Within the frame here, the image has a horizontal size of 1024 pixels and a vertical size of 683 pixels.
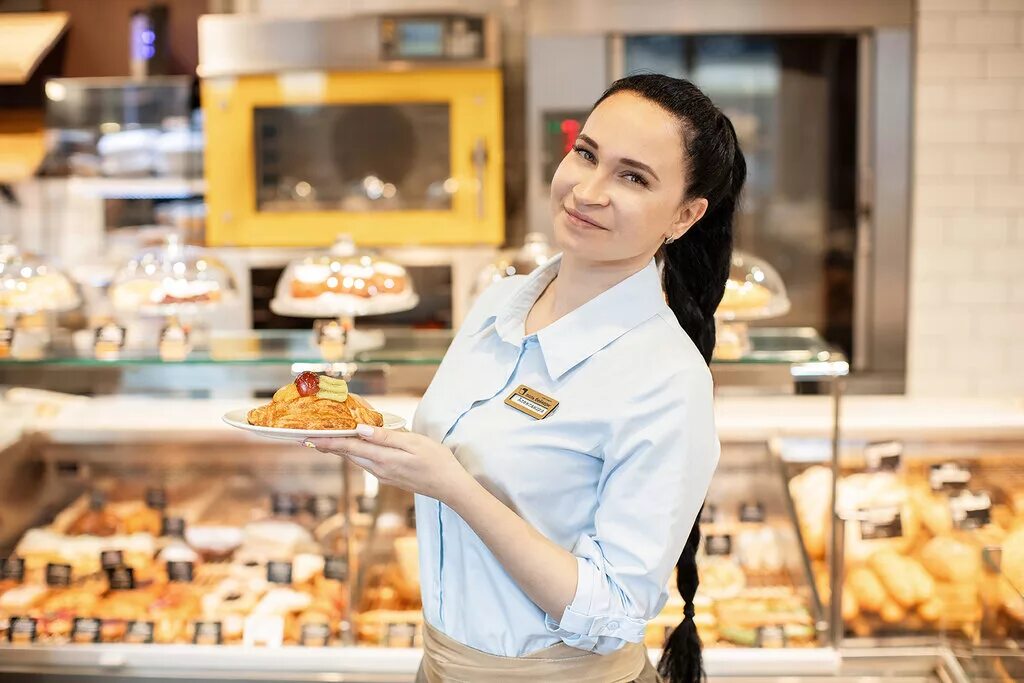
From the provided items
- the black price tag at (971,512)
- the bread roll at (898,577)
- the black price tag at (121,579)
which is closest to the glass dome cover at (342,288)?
the black price tag at (121,579)

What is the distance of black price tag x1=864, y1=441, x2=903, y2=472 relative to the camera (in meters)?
2.40

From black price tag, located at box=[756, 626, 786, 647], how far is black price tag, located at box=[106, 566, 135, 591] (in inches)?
52.3

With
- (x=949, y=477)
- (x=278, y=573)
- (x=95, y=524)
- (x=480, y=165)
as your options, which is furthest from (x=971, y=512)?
(x=480, y=165)

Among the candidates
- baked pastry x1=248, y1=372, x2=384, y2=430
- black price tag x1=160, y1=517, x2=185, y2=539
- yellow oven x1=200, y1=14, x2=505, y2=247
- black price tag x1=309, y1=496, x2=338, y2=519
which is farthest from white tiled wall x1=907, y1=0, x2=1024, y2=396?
baked pastry x1=248, y1=372, x2=384, y2=430

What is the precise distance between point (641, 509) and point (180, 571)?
4.72 ft

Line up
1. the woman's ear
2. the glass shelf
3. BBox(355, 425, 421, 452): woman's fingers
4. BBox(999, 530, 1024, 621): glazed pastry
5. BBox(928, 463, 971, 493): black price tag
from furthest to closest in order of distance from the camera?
BBox(928, 463, 971, 493): black price tag
the glass shelf
BBox(999, 530, 1024, 621): glazed pastry
the woman's ear
BBox(355, 425, 421, 452): woman's fingers

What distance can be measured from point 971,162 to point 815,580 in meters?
2.60

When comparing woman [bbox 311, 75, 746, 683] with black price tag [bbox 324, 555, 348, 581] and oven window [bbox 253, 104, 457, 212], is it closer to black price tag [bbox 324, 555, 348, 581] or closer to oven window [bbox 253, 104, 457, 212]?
black price tag [bbox 324, 555, 348, 581]

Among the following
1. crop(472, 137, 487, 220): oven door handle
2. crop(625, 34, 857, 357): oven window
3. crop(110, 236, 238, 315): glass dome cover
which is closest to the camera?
crop(110, 236, 238, 315): glass dome cover

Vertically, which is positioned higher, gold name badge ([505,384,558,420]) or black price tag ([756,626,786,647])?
gold name badge ([505,384,558,420])

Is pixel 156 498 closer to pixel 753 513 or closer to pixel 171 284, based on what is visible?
pixel 171 284

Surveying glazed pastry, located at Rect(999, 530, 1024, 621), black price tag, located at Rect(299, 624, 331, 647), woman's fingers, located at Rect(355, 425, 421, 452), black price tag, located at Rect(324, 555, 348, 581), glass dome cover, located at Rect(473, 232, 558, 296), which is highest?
glass dome cover, located at Rect(473, 232, 558, 296)

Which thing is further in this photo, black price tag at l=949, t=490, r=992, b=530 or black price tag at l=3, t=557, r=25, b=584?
black price tag at l=3, t=557, r=25, b=584

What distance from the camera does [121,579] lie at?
2.44 meters
